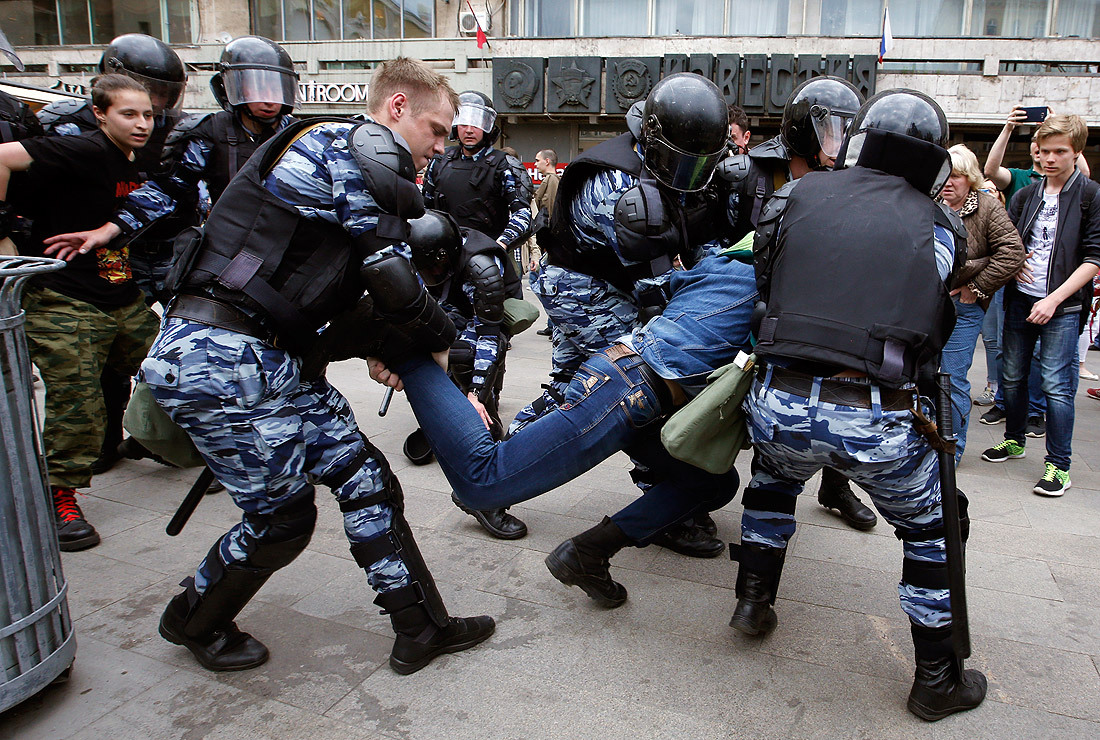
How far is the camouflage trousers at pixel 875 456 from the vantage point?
1961 millimetres

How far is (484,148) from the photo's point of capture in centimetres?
557

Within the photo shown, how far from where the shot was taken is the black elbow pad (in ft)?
6.75

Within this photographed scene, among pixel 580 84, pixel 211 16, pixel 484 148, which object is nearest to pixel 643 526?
pixel 484 148

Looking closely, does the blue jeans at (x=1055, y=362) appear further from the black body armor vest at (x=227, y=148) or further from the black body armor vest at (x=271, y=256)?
the black body armor vest at (x=227, y=148)

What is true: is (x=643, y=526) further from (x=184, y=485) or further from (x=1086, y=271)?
(x=1086, y=271)

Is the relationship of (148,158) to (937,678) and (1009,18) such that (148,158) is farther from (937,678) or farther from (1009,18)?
(1009,18)

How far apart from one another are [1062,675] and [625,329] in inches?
75.5

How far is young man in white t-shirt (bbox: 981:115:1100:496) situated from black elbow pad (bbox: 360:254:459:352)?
3562mm

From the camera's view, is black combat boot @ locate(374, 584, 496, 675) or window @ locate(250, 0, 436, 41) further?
window @ locate(250, 0, 436, 41)

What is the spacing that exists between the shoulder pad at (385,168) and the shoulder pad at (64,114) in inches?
87.8

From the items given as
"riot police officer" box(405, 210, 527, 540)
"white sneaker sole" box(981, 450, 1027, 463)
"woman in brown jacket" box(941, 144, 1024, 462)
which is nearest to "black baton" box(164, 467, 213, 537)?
"riot police officer" box(405, 210, 527, 540)

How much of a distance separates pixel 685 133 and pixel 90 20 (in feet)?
76.5

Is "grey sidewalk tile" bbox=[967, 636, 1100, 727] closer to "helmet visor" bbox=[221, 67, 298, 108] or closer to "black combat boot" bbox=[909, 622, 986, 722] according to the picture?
"black combat boot" bbox=[909, 622, 986, 722]

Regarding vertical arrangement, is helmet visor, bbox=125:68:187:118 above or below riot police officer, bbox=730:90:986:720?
above
